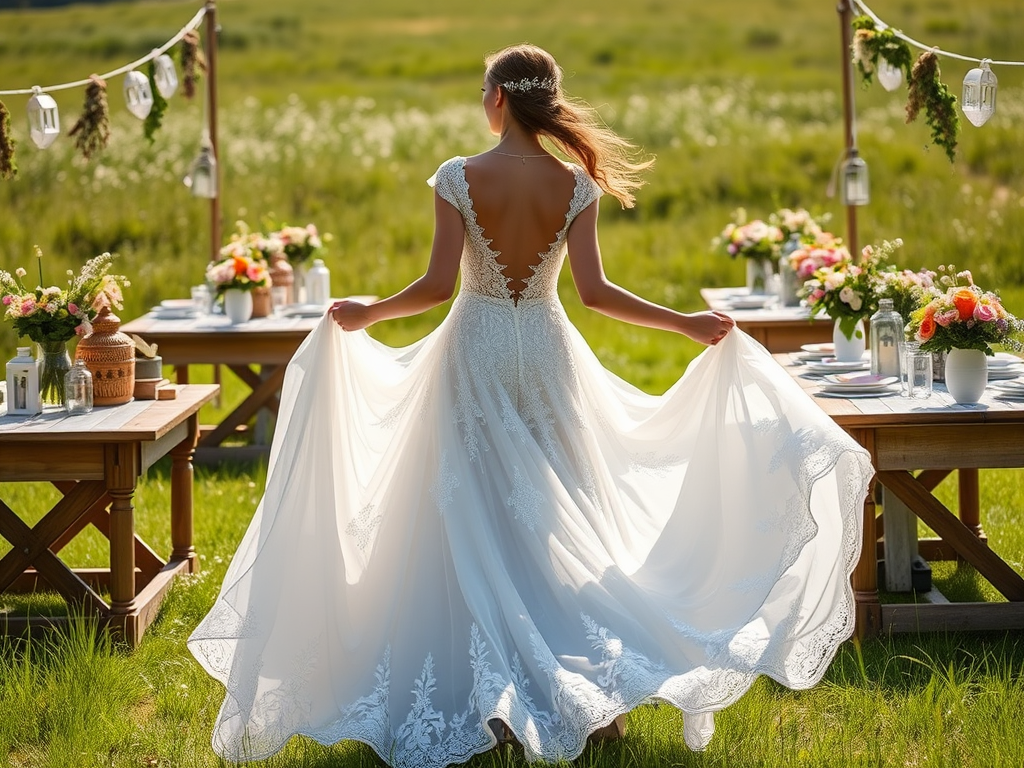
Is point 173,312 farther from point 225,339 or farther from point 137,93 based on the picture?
point 137,93

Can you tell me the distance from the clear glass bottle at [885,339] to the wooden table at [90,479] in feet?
9.65

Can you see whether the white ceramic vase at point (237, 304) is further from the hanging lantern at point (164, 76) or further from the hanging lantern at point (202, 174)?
the hanging lantern at point (164, 76)

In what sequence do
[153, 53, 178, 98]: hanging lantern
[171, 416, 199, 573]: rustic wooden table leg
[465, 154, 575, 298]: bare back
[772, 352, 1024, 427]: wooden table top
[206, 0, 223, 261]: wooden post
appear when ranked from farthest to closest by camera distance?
[206, 0, 223, 261]: wooden post, [153, 53, 178, 98]: hanging lantern, [171, 416, 199, 573]: rustic wooden table leg, [772, 352, 1024, 427]: wooden table top, [465, 154, 575, 298]: bare back

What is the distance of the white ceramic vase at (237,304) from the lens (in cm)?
814

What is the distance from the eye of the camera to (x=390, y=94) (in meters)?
27.5

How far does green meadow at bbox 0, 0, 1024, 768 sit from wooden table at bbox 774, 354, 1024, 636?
117 mm

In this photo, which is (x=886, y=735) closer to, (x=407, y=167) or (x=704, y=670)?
(x=704, y=670)

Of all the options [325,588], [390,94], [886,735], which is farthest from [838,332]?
[390,94]

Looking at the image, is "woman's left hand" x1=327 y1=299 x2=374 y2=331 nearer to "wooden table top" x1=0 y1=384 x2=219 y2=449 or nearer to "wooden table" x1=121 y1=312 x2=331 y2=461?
"wooden table top" x1=0 y1=384 x2=219 y2=449

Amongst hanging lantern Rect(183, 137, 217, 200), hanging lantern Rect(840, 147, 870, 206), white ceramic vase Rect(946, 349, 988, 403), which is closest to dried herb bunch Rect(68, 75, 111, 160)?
hanging lantern Rect(183, 137, 217, 200)

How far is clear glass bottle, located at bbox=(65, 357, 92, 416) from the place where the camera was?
17.8ft

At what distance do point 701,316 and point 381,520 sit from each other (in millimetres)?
1324

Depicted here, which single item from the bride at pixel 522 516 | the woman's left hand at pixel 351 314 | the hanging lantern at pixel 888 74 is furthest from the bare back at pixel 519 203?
the hanging lantern at pixel 888 74

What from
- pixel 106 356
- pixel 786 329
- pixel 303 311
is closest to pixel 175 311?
pixel 303 311
